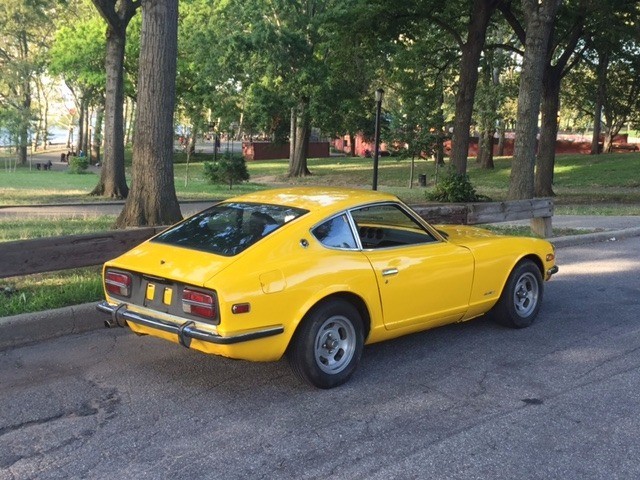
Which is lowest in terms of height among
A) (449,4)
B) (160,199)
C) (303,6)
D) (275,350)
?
(275,350)

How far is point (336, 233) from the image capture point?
4953 mm

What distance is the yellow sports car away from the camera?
4289mm

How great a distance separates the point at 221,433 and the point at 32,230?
770cm

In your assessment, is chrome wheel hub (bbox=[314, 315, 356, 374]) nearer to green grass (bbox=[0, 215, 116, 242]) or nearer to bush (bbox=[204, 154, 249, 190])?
green grass (bbox=[0, 215, 116, 242])

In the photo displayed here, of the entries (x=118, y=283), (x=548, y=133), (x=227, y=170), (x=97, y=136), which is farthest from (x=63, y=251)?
(x=97, y=136)

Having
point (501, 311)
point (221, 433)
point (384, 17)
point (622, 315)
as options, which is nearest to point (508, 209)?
point (622, 315)

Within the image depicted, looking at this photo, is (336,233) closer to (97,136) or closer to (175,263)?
(175,263)

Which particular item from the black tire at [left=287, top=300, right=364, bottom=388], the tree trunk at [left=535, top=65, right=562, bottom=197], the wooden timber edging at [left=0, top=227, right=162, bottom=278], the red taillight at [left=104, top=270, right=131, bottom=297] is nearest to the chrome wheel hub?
the black tire at [left=287, top=300, right=364, bottom=388]

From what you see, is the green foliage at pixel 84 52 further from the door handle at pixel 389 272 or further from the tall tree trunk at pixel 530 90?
the door handle at pixel 389 272

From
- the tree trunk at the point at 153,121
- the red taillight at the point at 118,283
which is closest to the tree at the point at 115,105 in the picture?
the tree trunk at the point at 153,121

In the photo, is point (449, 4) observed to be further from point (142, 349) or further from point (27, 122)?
point (27, 122)

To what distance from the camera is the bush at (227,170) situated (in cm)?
2675

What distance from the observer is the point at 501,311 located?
241 inches

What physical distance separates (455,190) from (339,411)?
1546 cm
